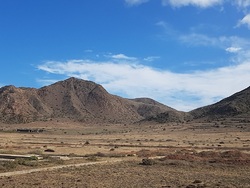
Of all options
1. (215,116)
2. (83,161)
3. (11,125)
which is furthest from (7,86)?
(83,161)

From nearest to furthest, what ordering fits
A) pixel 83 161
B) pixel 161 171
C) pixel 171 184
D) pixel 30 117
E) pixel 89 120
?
pixel 171 184, pixel 161 171, pixel 83 161, pixel 30 117, pixel 89 120

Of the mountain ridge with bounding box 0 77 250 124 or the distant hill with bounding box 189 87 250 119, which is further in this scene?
the mountain ridge with bounding box 0 77 250 124

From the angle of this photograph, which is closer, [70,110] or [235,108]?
[235,108]

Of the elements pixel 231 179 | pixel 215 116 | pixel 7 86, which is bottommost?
pixel 231 179

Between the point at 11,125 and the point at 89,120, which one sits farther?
the point at 89,120

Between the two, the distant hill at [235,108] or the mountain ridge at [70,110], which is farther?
the mountain ridge at [70,110]

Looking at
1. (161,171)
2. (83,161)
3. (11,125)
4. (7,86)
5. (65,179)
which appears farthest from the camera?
(7,86)

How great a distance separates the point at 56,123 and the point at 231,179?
130 metres

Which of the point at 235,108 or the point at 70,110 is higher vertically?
the point at 70,110

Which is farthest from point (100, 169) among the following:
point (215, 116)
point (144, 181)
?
point (215, 116)

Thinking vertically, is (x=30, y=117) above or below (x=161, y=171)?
above

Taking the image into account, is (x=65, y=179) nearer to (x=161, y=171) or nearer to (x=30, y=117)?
(x=161, y=171)

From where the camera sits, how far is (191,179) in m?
26.2

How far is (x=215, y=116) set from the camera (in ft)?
450
